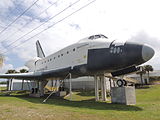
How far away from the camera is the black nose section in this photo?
34.4 feet

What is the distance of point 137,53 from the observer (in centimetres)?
1071

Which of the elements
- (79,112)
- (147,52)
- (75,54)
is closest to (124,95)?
(147,52)

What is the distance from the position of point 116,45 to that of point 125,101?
4565mm

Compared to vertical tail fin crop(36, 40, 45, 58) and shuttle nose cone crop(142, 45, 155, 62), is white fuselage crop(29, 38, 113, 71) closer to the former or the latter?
shuttle nose cone crop(142, 45, 155, 62)

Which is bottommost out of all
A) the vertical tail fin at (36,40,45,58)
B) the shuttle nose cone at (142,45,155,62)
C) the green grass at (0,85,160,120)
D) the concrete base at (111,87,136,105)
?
the green grass at (0,85,160,120)

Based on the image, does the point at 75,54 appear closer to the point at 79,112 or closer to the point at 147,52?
the point at 147,52

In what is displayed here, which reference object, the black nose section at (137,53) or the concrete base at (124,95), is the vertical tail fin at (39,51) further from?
the black nose section at (137,53)

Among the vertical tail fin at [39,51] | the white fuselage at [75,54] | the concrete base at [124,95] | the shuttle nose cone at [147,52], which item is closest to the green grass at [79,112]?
the concrete base at [124,95]

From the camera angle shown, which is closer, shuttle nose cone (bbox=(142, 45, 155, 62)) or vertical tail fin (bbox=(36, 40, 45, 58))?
shuttle nose cone (bbox=(142, 45, 155, 62))

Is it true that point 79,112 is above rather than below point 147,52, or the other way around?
below

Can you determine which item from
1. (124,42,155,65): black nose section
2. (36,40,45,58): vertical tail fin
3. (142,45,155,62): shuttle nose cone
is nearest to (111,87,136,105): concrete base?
(124,42,155,65): black nose section

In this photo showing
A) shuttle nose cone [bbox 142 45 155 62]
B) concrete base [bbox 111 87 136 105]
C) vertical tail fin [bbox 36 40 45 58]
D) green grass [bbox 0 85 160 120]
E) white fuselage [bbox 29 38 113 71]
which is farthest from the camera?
vertical tail fin [bbox 36 40 45 58]

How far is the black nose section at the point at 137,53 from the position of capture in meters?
10.5

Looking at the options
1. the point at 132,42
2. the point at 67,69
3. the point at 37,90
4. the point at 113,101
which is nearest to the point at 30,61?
the point at 37,90
